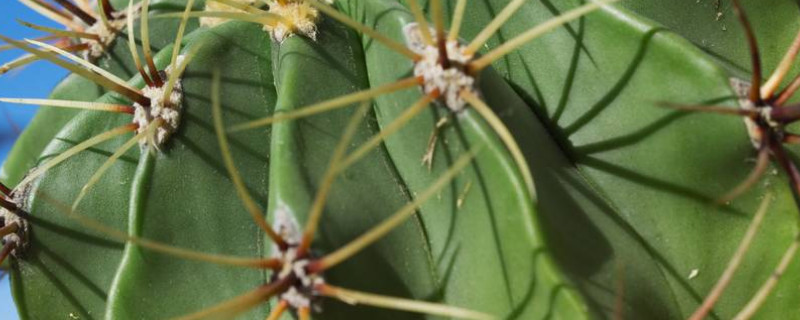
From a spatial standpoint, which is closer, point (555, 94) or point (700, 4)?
point (555, 94)

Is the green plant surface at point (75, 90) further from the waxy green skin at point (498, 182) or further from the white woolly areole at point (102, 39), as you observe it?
the waxy green skin at point (498, 182)

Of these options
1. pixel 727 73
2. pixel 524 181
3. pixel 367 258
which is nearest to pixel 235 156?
pixel 367 258

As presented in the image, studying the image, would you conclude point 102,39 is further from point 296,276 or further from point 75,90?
point 296,276

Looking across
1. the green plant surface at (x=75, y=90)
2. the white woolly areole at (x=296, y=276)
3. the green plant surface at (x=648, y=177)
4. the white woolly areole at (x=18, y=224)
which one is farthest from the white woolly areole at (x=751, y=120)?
the white woolly areole at (x=18, y=224)

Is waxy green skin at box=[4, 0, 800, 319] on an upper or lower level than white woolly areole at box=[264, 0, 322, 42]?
lower

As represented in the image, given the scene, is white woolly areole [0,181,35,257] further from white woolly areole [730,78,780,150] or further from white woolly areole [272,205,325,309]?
white woolly areole [730,78,780,150]

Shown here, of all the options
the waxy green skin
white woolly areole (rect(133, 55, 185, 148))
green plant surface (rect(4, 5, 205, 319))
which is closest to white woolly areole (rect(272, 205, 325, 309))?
the waxy green skin

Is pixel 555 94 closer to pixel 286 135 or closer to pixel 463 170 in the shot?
pixel 463 170

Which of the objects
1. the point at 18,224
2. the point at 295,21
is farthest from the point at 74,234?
the point at 295,21
